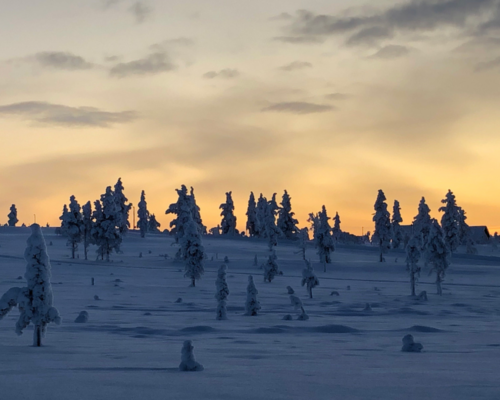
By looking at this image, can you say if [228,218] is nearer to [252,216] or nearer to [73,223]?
[252,216]

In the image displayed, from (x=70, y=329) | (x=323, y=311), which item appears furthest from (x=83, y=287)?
(x=70, y=329)

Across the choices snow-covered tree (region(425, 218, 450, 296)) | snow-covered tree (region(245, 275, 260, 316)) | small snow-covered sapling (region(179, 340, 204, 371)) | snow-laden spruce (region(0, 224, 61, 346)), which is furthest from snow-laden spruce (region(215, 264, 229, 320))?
snow-covered tree (region(425, 218, 450, 296))

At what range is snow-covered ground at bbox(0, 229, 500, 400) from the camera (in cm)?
1200

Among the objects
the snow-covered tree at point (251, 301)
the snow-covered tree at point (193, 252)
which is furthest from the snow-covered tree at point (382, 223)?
the snow-covered tree at point (251, 301)

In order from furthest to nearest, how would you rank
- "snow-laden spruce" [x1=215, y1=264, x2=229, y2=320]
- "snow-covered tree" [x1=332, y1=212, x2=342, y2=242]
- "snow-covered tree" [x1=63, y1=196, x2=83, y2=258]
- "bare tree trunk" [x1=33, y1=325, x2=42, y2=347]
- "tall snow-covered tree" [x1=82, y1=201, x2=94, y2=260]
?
"snow-covered tree" [x1=332, y1=212, x2=342, y2=242]
"tall snow-covered tree" [x1=82, y1=201, x2=94, y2=260]
"snow-covered tree" [x1=63, y1=196, x2=83, y2=258]
"snow-laden spruce" [x1=215, y1=264, x2=229, y2=320]
"bare tree trunk" [x1=33, y1=325, x2=42, y2=347]

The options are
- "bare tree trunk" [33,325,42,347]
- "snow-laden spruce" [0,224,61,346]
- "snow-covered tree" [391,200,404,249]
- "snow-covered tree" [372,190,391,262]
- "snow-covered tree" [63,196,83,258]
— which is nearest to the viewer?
"snow-laden spruce" [0,224,61,346]

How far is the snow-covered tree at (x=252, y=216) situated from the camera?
15312 cm

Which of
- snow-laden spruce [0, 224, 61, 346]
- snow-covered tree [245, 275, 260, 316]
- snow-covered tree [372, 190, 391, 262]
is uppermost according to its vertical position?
snow-covered tree [372, 190, 391, 262]

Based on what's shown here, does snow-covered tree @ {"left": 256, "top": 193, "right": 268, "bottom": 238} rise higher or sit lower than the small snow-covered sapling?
higher

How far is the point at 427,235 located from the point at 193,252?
2435 centimetres

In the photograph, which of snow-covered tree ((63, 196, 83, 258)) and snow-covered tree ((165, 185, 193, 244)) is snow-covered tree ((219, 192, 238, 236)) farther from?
snow-covered tree ((63, 196, 83, 258))

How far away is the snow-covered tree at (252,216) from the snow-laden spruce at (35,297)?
13210cm

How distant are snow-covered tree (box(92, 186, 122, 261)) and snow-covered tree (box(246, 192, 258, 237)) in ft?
203

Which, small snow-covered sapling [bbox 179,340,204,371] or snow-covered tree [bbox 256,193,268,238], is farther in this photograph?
snow-covered tree [bbox 256,193,268,238]
